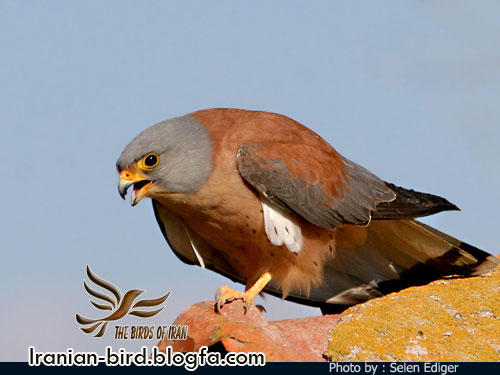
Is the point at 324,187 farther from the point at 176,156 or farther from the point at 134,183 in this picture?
the point at 134,183

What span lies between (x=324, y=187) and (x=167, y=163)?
3.70 feet

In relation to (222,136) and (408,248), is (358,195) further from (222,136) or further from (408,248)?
(222,136)

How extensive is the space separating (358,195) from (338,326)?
1.16 metres

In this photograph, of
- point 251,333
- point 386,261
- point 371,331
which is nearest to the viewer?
point 251,333

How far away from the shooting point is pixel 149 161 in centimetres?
498

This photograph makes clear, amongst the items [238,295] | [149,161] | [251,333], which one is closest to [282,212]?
[238,295]

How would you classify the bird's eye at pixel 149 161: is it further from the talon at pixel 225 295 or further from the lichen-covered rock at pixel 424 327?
the lichen-covered rock at pixel 424 327

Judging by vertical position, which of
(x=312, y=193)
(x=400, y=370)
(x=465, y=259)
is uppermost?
(x=312, y=193)

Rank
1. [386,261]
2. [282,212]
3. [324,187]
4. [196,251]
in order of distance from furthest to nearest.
A: 1. [386,261]
2. [196,251]
3. [324,187]
4. [282,212]

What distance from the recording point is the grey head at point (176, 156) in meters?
5.00

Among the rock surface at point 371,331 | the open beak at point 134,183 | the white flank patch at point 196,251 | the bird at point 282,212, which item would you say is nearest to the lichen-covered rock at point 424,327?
the rock surface at point 371,331

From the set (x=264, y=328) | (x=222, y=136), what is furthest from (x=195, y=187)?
(x=264, y=328)

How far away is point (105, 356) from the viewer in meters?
4.86

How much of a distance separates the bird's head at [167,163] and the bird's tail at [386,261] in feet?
4.17
